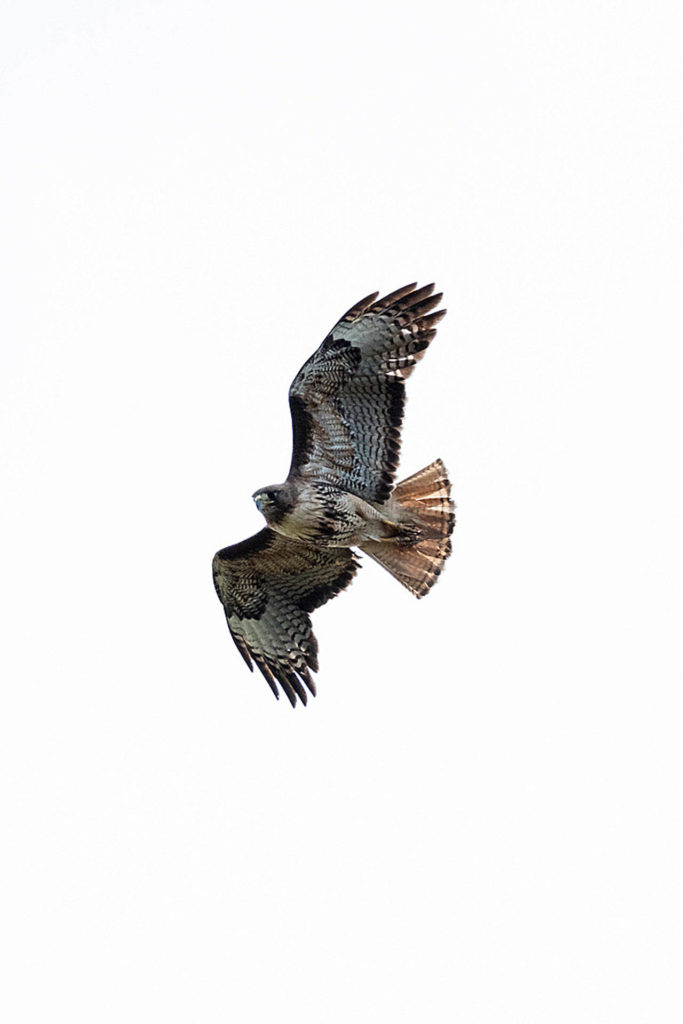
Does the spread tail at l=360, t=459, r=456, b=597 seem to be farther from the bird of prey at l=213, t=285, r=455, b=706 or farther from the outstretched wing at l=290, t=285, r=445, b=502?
the outstretched wing at l=290, t=285, r=445, b=502

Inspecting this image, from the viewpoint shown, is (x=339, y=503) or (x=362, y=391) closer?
(x=362, y=391)

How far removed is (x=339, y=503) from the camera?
41.5ft

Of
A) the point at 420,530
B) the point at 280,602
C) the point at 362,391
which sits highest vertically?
the point at 362,391

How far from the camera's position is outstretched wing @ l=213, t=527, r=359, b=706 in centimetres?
1357

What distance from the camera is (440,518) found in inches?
520

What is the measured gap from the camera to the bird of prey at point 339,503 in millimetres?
12391

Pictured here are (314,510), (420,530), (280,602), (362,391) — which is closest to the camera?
(362,391)

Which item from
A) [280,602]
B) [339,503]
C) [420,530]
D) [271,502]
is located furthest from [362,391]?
[280,602]

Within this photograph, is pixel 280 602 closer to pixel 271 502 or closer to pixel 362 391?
pixel 271 502

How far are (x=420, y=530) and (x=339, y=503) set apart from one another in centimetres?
82

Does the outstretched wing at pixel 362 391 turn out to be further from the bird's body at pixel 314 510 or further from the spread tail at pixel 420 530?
the spread tail at pixel 420 530

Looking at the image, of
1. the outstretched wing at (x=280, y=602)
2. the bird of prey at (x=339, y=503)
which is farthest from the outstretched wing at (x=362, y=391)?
the outstretched wing at (x=280, y=602)

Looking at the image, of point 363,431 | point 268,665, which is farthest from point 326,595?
point 363,431

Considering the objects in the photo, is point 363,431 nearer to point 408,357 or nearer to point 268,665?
point 408,357
